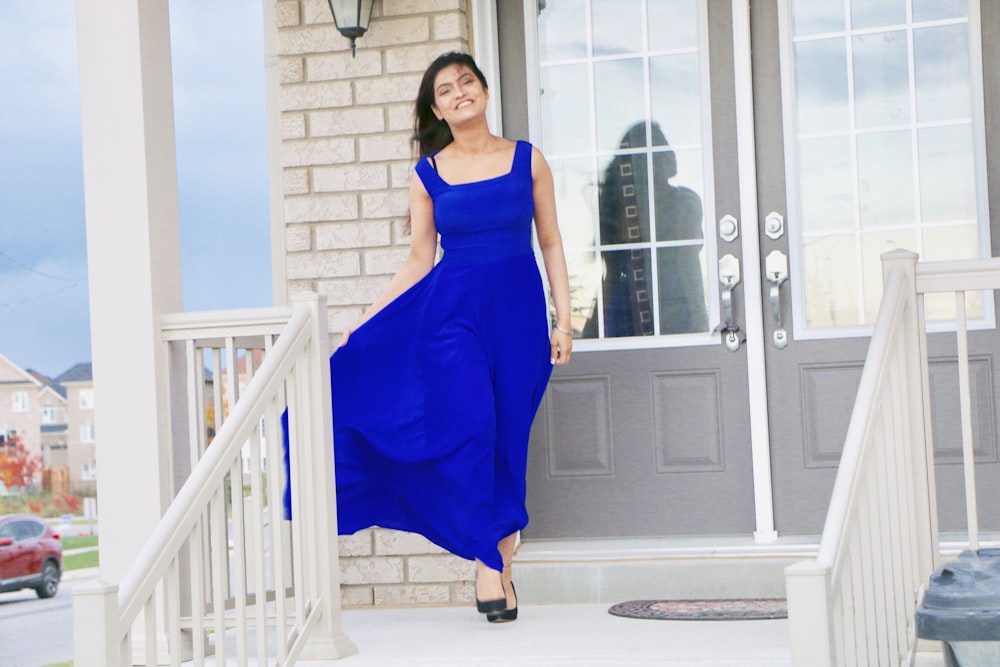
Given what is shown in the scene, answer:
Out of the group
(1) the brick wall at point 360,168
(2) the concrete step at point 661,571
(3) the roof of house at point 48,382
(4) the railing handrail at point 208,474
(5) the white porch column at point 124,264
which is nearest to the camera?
(4) the railing handrail at point 208,474

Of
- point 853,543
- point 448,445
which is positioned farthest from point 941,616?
point 448,445

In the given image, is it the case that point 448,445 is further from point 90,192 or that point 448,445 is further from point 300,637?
point 90,192

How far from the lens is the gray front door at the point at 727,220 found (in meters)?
4.68

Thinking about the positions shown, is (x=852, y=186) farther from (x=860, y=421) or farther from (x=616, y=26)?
(x=860, y=421)

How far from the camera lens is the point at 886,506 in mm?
3076

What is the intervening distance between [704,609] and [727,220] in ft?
4.95

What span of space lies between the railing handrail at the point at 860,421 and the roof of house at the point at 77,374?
6310 millimetres

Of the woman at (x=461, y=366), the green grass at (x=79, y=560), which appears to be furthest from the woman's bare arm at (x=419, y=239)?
the green grass at (x=79, y=560)

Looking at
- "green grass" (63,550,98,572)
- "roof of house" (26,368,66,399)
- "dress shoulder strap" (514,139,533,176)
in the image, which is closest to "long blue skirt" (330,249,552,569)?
"dress shoulder strap" (514,139,533,176)

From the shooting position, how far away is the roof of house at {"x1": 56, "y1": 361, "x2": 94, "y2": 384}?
8.58 m

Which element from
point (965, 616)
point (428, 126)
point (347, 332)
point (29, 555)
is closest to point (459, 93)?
point (428, 126)

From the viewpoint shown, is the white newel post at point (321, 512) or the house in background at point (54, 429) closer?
the white newel post at point (321, 512)

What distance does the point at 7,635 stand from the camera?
9031mm

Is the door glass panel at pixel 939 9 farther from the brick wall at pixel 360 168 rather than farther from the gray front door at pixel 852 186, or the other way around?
the brick wall at pixel 360 168
